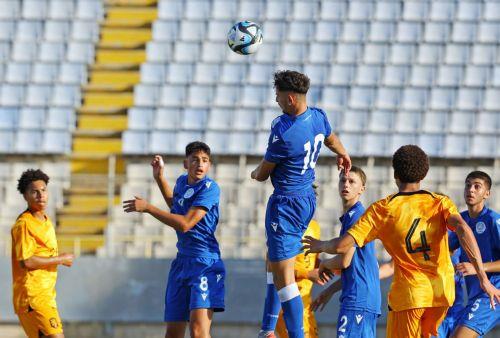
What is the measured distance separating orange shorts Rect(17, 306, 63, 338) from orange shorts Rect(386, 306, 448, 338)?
333cm

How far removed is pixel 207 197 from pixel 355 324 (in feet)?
5.20

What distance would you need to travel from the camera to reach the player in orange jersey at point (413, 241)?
7.43 m

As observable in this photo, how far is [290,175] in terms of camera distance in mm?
8703

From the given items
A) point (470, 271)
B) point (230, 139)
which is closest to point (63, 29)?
point (230, 139)

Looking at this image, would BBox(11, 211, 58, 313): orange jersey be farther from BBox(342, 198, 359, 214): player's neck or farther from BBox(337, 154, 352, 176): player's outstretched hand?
BBox(337, 154, 352, 176): player's outstretched hand

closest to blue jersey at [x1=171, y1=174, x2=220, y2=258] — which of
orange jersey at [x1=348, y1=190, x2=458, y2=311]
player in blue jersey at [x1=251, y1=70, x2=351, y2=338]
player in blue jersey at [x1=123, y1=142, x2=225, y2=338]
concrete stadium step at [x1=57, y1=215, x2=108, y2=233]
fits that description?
player in blue jersey at [x1=123, y1=142, x2=225, y2=338]

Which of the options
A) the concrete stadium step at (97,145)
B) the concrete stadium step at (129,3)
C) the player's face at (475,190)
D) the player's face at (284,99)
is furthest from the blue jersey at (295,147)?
the concrete stadium step at (129,3)

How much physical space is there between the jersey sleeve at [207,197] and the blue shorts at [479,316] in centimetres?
243

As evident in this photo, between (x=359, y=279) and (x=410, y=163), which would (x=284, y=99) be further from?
(x=359, y=279)

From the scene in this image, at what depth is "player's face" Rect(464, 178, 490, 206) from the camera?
984 cm

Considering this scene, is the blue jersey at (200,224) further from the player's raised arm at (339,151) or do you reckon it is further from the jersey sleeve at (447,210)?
the jersey sleeve at (447,210)

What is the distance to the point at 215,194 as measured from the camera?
9312 millimetres

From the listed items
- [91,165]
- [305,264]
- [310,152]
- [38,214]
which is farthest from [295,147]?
[91,165]

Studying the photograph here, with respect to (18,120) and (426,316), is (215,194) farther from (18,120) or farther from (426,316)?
(18,120)
